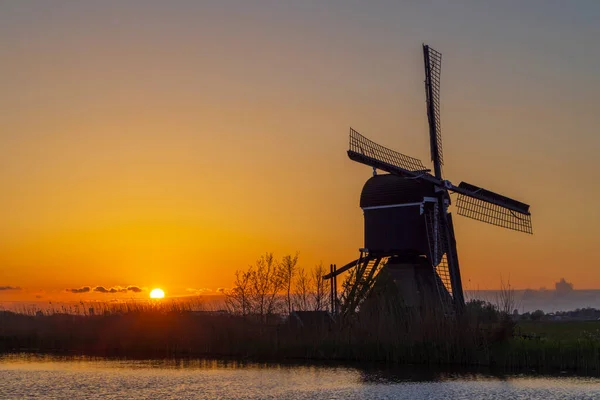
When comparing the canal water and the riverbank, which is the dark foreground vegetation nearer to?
the riverbank

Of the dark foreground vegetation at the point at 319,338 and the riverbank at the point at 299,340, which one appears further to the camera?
the dark foreground vegetation at the point at 319,338

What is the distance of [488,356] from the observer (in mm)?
32594

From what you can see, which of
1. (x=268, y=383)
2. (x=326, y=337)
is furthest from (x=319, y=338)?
(x=268, y=383)

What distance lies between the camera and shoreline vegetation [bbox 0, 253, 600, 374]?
107ft

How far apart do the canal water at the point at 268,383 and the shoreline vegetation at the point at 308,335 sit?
89.4 inches

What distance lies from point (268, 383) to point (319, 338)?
317 inches

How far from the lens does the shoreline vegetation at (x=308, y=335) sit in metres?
32.6

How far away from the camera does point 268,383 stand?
94.6ft

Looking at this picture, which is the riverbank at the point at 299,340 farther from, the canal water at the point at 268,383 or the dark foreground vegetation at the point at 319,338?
the canal water at the point at 268,383

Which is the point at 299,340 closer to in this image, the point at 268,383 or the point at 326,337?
the point at 326,337

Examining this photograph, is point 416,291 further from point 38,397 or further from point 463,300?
point 38,397

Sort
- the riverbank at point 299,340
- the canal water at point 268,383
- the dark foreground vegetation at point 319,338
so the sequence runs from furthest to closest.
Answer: the dark foreground vegetation at point 319,338 → the riverbank at point 299,340 → the canal water at point 268,383

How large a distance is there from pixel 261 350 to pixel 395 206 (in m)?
9.57

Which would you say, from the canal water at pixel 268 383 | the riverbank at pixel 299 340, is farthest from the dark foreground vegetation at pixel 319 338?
the canal water at pixel 268 383
